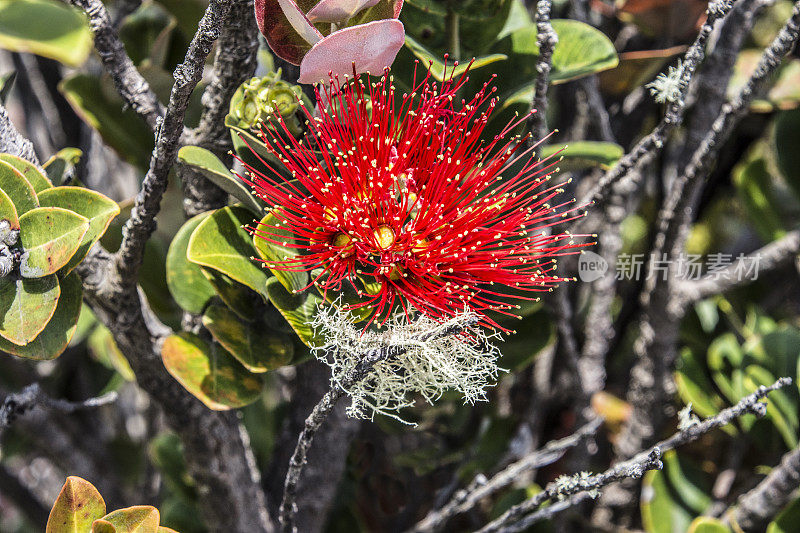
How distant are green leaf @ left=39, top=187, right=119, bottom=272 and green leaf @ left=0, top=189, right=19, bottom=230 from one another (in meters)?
0.04

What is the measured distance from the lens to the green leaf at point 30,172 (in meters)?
0.62

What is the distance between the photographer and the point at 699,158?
0.80m

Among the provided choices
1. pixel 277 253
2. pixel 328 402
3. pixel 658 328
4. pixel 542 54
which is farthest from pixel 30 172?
pixel 658 328

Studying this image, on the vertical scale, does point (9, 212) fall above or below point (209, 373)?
above

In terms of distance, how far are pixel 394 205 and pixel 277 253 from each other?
12 cm

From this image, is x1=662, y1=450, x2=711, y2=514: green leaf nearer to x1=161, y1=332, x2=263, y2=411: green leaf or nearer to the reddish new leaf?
x1=161, y1=332, x2=263, y2=411: green leaf

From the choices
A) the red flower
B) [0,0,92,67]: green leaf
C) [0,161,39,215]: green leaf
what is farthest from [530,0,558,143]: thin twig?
[0,0,92,67]: green leaf

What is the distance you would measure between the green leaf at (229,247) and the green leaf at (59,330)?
5.1 inches

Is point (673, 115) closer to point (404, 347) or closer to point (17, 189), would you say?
point (404, 347)

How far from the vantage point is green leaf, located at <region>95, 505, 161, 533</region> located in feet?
1.89

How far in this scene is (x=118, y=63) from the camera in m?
0.69

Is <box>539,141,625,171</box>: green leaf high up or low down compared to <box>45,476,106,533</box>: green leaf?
up

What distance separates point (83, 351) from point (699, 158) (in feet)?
3.42

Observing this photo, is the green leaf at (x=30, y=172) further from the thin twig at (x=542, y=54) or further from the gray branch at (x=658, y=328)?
the gray branch at (x=658, y=328)
